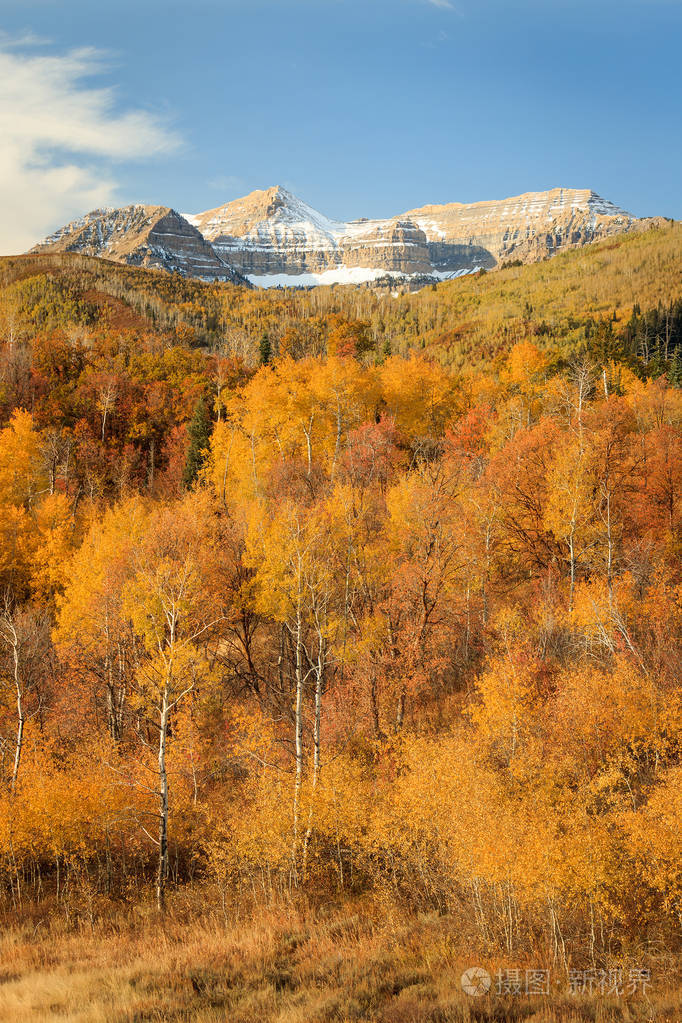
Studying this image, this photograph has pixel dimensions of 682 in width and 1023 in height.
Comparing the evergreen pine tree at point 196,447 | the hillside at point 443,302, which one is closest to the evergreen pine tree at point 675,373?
the hillside at point 443,302

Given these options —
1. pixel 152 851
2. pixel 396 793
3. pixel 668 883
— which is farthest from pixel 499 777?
pixel 152 851

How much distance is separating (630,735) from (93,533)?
34961 millimetres

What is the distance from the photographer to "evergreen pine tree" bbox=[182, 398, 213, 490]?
55.7m

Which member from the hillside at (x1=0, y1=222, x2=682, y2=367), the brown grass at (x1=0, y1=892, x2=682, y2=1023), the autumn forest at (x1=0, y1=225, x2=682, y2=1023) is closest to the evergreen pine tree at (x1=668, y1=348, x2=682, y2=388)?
the autumn forest at (x1=0, y1=225, x2=682, y2=1023)

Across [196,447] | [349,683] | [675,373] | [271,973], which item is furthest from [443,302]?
[271,973]

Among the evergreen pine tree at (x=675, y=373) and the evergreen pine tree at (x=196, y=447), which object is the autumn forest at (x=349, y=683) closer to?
the evergreen pine tree at (x=196, y=447)

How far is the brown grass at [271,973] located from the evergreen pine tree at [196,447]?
39071mm

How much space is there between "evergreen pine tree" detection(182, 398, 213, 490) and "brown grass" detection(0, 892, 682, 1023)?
39071 millimetres

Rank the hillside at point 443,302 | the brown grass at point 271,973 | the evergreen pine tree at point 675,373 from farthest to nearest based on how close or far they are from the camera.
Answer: the hillside at point 443,302 < the evergreen pine tree at point 675,373 < the brown grass at point 271,973

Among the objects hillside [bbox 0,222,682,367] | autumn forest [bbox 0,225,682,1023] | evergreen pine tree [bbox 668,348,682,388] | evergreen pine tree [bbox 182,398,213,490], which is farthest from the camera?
hillside [bbox 0,222,682,367]

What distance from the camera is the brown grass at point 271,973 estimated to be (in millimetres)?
12688

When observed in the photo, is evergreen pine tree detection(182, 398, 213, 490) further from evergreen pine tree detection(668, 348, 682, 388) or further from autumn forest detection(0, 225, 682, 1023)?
evergreen pine tree detection(668, 348, 682, 388)

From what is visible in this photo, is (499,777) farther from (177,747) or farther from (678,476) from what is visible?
(678,476)

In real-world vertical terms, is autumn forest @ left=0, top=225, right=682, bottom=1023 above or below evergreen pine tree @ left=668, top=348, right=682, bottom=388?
below
